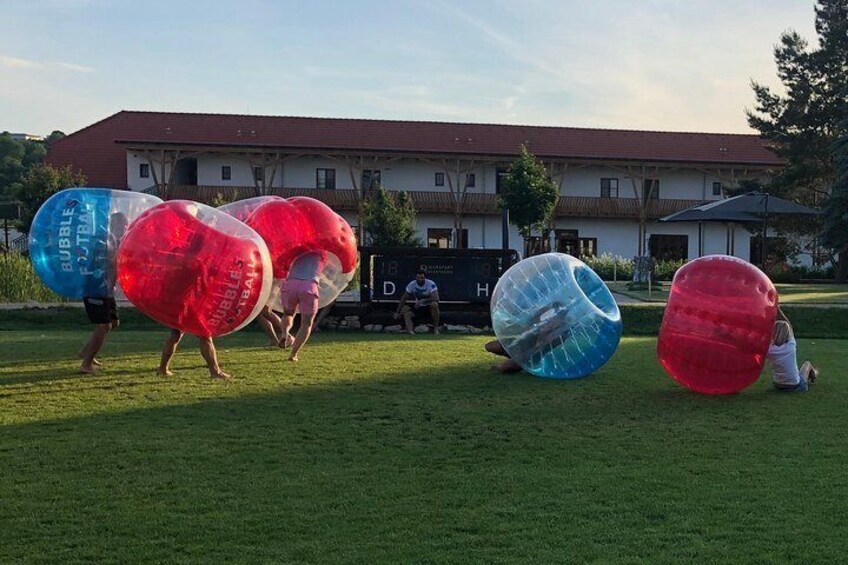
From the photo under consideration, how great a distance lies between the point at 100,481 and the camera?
16.9 ft

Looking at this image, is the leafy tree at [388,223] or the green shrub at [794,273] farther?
the green shrub at [794,273]

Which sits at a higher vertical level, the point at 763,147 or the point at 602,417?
the point at 763,147

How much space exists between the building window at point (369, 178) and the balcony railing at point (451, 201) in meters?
1.36

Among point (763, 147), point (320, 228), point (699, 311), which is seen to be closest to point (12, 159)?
point (763, 147)

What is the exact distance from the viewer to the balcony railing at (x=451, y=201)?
1513 inches

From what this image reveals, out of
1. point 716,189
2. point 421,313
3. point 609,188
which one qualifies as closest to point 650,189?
point 609,188

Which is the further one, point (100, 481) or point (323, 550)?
point (100, 481)

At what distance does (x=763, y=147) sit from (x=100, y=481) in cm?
4436

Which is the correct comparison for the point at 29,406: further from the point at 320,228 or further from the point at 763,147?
the point at 763,147

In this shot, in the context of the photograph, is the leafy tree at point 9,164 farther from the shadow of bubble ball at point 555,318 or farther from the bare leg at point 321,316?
the shadow of bubble ball at point 555,318

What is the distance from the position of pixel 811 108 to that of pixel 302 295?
3383 centimetres

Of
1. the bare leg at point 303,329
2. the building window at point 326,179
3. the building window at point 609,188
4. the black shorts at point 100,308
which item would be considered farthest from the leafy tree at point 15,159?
the black shorts at point 100,308

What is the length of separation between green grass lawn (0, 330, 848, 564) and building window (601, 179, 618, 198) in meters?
33.6

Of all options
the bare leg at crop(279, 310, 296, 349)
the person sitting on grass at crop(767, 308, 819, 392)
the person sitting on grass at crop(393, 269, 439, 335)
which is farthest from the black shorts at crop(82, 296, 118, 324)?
the person sitting on grass at crop(767, 308, 819, 392)
